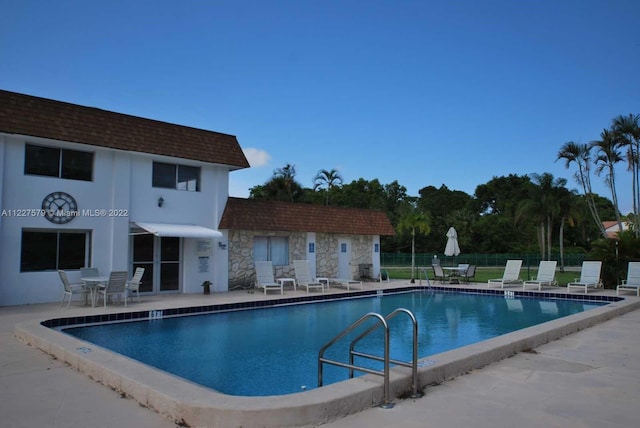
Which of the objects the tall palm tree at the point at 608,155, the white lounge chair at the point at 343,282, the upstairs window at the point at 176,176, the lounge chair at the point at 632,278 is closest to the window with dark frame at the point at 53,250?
the upstairs window at the point at 176,176

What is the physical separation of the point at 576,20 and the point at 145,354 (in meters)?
15.7

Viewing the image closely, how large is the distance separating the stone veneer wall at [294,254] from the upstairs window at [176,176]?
2.27 metres

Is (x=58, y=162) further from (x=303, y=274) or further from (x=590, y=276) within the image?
(x=590, y=276)

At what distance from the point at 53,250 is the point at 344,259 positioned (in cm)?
1161

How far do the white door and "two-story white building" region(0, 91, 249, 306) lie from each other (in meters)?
5.83

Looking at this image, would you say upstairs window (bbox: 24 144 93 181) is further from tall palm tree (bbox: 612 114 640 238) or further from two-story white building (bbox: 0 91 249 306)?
tall palm tree (bbox: 612 114 640 238)

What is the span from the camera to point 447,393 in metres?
4.98

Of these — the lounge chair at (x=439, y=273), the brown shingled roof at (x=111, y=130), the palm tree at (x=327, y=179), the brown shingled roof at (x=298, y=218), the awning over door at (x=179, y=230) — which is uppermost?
the palm tree at (x=327, y=179)

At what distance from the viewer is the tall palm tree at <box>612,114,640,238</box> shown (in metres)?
25.2

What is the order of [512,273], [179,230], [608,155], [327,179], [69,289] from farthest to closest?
[327,179] < [608,155] < [512,273] < [179,230] < [69,289]

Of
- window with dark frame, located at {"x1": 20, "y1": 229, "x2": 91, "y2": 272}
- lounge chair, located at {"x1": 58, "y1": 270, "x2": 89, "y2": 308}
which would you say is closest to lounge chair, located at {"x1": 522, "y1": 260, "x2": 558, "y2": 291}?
lounge chair, located at {"x1": 58, "y1": 270, "x2": 89, "y2": 308}

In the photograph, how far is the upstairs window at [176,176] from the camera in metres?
15.3

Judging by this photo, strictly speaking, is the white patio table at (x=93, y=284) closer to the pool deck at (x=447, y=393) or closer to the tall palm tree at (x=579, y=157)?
the pool deck at (x=447, y=393)

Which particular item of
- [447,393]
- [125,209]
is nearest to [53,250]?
[125,209]
